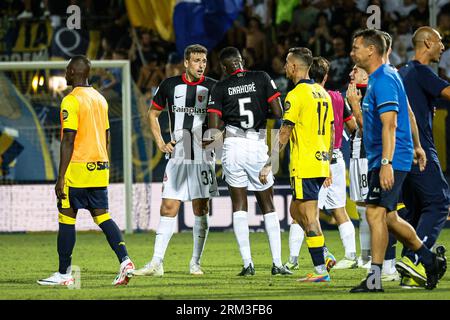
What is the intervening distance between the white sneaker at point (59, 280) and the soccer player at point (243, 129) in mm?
1826

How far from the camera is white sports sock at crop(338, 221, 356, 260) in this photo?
10781 millimetres

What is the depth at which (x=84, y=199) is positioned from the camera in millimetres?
9086

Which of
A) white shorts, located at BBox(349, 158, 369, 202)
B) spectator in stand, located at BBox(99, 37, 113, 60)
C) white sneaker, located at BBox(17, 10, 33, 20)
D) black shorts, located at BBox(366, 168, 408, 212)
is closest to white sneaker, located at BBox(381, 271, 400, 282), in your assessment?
black shorts, located at BBox(366, 168, 408, 212)

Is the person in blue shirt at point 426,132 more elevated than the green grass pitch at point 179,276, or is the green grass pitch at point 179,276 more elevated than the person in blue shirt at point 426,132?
the person in blue shirt at point 426,132

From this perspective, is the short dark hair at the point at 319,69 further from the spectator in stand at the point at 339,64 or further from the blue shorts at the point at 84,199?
the spectator in stand at the point at 339,64

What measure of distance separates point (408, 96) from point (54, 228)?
832 centimetres

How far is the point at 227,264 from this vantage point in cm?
1105

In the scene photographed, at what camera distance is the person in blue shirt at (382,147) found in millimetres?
7773

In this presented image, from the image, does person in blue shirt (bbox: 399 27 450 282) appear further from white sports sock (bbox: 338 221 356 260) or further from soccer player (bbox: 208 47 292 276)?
white sports sock (bbox: 338 221 356 260)

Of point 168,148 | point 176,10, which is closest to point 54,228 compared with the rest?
point 176,10

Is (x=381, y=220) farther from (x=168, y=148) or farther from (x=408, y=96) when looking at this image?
(x=168, y=148)

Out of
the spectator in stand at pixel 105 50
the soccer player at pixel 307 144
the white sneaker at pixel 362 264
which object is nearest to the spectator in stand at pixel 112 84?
the spectator in stand at pixel 105 50

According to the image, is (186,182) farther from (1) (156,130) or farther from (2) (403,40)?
(2) (403,40)
